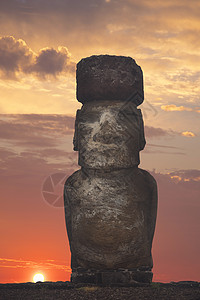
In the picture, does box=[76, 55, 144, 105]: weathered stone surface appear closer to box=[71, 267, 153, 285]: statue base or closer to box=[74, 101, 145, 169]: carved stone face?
box=[74, 101, 145, 169]: carved stone face

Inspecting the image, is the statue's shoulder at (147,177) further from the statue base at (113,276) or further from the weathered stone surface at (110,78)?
the statue base at (113,276)

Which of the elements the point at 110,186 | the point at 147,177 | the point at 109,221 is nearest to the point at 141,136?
the point at 147,177

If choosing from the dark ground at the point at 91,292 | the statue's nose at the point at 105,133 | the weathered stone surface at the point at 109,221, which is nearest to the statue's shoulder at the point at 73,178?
the weathered stone surface at the point at 109,221

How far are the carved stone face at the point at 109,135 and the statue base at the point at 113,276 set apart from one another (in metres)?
1.99

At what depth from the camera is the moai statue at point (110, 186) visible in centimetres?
902

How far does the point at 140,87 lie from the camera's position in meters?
9.74

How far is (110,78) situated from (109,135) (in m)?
1.15

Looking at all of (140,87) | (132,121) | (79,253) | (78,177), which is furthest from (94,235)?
(140,87)

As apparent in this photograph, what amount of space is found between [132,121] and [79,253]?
2.76 meters

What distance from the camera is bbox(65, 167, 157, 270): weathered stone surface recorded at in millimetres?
8969

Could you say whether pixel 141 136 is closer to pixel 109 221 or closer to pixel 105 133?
pixel 105 133

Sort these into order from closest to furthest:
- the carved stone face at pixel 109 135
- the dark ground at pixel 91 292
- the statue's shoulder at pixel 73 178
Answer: the dark ground at pixel 91 292, the carved stone face at pixel 109 135, the statue's shoulder at pixel 73 178

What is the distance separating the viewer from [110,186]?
907cm

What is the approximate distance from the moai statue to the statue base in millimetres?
18
